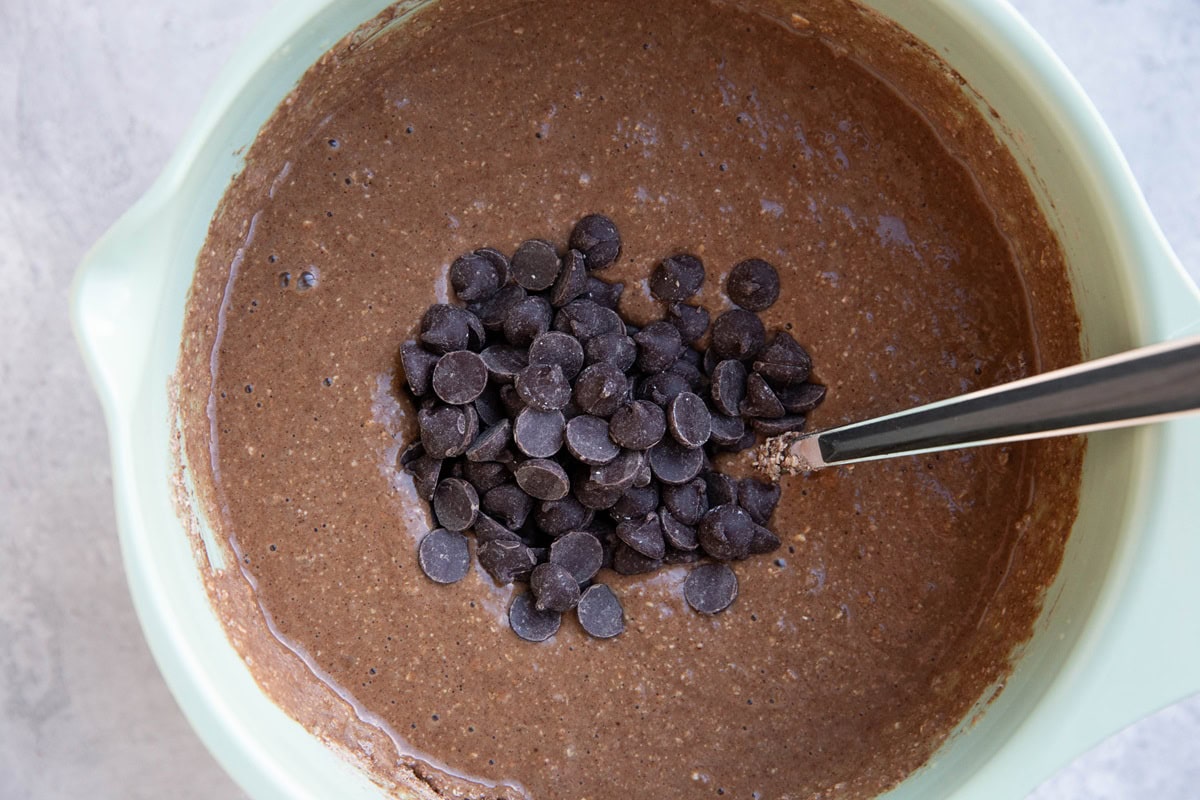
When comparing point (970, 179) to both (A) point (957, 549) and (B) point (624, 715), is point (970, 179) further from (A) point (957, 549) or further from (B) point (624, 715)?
(B) point (624, 715)

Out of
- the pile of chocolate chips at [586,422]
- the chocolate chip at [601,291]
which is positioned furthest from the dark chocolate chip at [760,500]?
the chocolate chip at [601,291]

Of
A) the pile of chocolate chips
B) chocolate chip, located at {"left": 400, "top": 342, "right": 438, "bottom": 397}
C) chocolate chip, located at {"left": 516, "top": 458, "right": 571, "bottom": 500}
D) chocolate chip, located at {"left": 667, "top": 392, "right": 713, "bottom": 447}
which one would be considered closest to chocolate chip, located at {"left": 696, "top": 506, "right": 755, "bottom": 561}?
the pile of chocolate chips

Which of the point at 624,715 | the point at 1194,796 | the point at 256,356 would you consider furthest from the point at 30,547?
the point at 1194,796

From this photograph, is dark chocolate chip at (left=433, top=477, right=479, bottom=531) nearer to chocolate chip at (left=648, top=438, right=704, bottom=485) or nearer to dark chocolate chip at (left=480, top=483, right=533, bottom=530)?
dark chocolate chip at (left=480, top=483, right=533, bottom=530)

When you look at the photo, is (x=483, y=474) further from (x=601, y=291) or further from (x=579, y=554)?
(x=601, y=291)

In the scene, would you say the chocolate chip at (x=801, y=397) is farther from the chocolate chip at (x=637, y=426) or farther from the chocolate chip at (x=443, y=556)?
the chocolate chip at (x=443, y=556)

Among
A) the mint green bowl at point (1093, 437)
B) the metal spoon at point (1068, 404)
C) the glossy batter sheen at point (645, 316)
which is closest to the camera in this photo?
the metal spoon at point (1068, 404)
